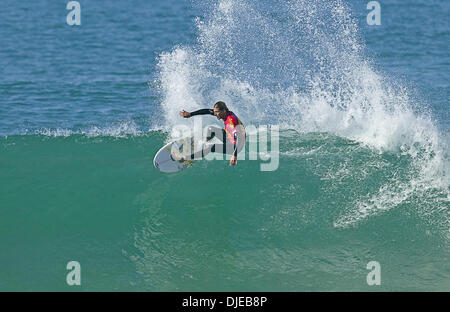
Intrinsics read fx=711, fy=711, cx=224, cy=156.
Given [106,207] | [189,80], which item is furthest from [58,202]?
[189,80]

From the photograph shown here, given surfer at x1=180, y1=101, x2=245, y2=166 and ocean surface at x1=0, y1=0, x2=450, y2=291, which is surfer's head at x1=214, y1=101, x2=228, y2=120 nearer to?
surfer at x1=180, y1=101, x2=245, y2=166

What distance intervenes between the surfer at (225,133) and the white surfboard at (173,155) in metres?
0.19

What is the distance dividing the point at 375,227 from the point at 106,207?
4888 mm

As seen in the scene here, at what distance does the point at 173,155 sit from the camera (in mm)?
13547

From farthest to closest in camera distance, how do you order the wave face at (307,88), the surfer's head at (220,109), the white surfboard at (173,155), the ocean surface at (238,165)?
the wave face at (307,88)
the white surfboard at (173,155)
the surfer's head at (220,109)
the ocean surface at (238,165)

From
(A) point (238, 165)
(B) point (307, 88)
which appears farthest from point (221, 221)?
(B) point (307, 88)

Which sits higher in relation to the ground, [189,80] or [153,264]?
[189,80]

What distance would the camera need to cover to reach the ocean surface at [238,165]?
1149cm

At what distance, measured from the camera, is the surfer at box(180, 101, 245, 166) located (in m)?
12.2

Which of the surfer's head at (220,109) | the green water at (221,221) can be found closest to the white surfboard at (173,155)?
the green water at (221,221)

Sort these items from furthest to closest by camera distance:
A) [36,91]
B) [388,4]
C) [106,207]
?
[388,4]
[36,91]
[106,207]

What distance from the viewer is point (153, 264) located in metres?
11.5

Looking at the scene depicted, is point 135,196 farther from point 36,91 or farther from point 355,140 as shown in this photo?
point 36,91

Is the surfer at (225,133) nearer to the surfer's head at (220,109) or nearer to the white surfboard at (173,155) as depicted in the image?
the surfer's head at (220,109)
